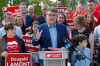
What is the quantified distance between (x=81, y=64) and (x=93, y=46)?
1.83 ft

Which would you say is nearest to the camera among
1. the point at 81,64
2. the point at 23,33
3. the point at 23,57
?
the point at 23,57

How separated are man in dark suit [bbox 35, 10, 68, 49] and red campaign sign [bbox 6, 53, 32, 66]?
→ 1.11 m

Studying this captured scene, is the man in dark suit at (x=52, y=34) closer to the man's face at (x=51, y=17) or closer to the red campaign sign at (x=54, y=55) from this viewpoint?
the man's face at (x=51, y=17)

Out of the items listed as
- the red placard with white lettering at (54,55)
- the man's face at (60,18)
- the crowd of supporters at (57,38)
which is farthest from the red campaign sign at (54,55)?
the man's face at (60,18)

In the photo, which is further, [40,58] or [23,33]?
[23,33]

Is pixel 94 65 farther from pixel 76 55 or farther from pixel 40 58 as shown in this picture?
pixel 40 58

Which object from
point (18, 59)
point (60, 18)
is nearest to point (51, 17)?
point (60, 18)

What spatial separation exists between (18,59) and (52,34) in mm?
1366

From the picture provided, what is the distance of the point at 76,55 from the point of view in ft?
27.5

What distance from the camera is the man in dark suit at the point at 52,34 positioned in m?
8.52

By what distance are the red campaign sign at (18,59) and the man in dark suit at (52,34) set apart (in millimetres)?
1107

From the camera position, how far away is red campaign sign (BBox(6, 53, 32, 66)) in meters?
7.48

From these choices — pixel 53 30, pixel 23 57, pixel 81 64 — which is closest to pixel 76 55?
pixel 81 64

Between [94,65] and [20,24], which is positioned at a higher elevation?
[20,24]
